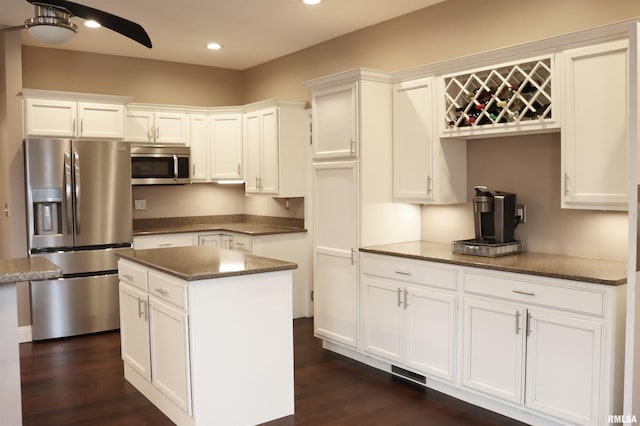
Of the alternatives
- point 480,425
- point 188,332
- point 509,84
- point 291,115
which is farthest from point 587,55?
point 291,115

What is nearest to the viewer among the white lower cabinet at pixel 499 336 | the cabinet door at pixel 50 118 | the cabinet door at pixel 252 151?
the white lower cabinet at pixel 499 336

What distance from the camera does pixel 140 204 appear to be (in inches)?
233

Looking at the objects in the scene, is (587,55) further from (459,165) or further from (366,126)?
(366,126)

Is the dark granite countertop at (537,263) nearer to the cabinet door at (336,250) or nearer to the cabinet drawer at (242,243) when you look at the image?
the cabinet door at (336,250)

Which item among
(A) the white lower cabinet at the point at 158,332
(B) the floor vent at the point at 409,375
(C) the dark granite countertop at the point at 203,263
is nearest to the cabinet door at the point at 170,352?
(A) the white lower cabinet at the point at 158,332

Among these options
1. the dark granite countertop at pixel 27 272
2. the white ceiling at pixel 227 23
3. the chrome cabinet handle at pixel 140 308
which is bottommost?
the chrome cabinet handle at pixel 140 308

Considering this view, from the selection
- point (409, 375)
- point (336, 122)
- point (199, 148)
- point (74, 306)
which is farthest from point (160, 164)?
point (409, 375)

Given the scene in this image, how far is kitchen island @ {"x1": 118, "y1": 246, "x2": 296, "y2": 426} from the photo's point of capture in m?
2.83

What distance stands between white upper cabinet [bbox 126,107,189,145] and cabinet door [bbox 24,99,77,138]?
0.61m

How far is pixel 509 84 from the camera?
3299mm

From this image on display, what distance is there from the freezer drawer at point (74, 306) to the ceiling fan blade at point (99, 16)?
296 centimetres

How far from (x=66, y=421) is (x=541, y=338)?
273cm

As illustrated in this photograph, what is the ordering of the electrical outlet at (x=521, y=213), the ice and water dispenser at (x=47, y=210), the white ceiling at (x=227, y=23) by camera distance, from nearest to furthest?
1. the electrical outlet at (x=521, y=213)
2. the white ceiling at (x=227, y=23)
3. the ice and water dispenser at (x=47, y=210)

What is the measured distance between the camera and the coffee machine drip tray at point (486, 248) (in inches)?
132
